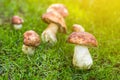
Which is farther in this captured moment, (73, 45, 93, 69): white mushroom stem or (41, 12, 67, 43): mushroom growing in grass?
(41, 12, 67, 43): mushroom growing in grass

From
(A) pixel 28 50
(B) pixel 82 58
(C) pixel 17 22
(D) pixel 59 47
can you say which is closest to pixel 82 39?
(B) pixel 82 58

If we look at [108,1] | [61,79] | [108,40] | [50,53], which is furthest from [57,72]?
[108,1]

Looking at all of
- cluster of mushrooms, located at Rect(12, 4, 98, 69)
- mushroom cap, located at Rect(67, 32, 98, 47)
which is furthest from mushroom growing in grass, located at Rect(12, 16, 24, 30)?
mushroom cap, located at Rect(67, 32, 98, 47)

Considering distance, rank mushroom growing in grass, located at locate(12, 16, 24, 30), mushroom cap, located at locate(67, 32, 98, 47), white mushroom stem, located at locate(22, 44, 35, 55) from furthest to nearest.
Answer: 1. mushroom growing in grass, located at locate(12, 16, 24, 30)
2. white mushroom stem, located at locate(22, 44, 35, 55)
3. mushroom cap, located at locate(67, 32, 98, 47)

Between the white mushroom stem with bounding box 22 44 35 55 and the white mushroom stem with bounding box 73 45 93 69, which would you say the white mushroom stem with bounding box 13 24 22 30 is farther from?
the white mushroom stem with bounding box 73 45 93 69

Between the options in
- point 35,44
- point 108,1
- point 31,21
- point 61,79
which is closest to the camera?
point 61,79

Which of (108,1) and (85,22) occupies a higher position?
(108,1)

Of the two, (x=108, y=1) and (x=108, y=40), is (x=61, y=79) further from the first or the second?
(x=108, y=1)
